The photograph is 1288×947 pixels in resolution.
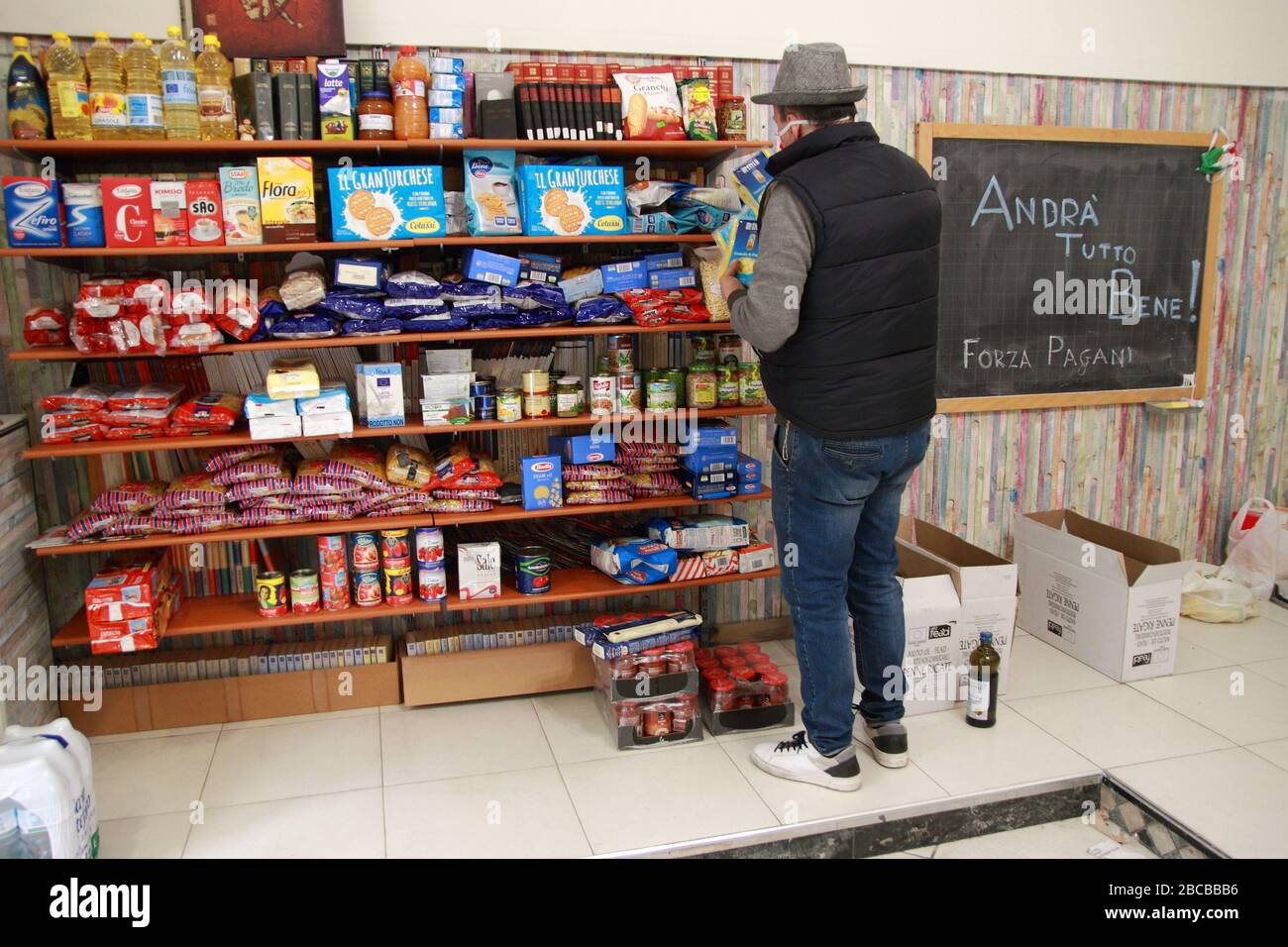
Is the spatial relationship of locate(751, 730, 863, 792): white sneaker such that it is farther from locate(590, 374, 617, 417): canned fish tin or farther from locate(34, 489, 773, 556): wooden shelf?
locate(590, 374, 617, 417): canned fish tin

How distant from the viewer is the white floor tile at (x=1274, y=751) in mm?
3121

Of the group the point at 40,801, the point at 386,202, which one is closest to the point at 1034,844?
the point at 40,801

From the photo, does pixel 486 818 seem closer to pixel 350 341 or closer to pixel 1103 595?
pixel 350 341

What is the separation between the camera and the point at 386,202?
10.5 ft

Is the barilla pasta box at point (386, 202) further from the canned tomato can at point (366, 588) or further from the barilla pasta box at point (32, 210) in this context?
the canned tomato can at point (366, 588)

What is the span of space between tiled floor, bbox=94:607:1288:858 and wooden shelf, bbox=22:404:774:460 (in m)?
1.00

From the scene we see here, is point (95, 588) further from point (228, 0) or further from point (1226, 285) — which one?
point (1226, 285)

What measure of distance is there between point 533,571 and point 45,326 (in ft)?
5.64

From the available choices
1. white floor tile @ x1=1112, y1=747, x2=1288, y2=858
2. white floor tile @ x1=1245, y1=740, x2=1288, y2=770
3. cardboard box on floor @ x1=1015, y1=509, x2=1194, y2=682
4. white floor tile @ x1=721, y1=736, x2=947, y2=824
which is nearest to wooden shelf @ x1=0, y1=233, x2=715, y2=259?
white floor tile @ x1=721, y1=736, x2=947, y2=824

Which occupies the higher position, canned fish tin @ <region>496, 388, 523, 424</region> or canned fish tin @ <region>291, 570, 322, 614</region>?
canned fish tin @ <region>496, 388, 523, 424</region>

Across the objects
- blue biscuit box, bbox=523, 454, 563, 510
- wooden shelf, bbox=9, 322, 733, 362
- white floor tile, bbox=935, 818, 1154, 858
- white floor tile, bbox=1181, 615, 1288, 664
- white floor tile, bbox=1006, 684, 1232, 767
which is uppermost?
wooden shelf, bbox=9, 322, 733, 362

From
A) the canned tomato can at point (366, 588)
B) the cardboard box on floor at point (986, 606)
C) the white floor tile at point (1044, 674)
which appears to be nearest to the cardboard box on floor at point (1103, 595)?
the white floor tile at point (1044, 674)

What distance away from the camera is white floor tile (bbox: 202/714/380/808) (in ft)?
9.91
